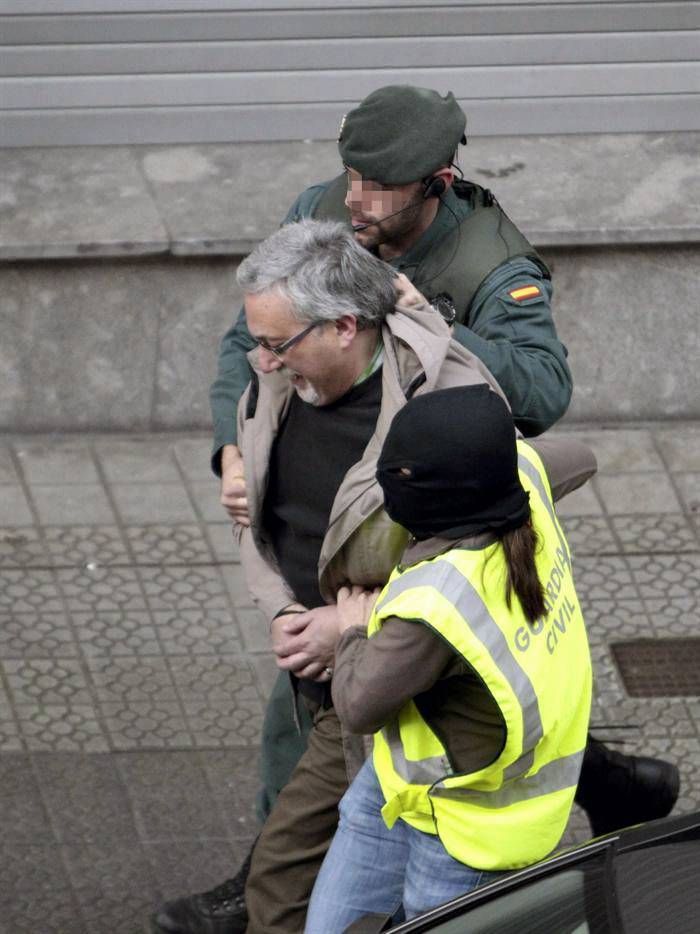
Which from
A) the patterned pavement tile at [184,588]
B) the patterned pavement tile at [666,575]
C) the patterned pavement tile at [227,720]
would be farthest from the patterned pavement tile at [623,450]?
the patterned pavement tile at [227,720]

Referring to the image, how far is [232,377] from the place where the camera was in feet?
13.5

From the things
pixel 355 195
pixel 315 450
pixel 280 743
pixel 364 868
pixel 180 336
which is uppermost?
pixel 355 195

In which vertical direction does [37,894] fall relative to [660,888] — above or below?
below

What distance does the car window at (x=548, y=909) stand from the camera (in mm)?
2975

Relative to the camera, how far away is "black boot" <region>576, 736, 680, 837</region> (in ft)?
13.5

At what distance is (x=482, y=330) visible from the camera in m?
3.79

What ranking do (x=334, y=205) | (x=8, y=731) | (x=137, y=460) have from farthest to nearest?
(x=137, y=460)
(x=8, y=731)
(x=334, y=205)

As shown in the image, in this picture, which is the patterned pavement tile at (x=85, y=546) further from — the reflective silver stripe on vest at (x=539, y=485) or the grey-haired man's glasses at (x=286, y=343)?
the reflective silver stripe on vest at (x=539, y=485)

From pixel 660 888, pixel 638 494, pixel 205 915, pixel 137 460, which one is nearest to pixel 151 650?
pixel 137 460

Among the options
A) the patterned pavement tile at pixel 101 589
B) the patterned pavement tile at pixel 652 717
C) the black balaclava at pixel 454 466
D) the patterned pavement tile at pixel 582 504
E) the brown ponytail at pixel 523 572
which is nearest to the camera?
the black balaclava at pixel 454 466

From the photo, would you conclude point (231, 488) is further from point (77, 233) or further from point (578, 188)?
point (578, 188)

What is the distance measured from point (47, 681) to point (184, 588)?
71 cm

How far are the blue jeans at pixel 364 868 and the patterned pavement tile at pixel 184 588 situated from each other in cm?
Answer: 229

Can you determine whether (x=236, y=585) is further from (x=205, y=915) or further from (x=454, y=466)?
(x=454, y=466)
